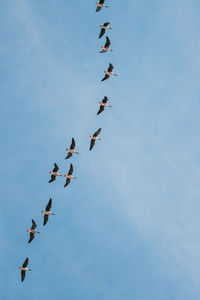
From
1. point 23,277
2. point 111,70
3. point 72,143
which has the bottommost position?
point 23,277

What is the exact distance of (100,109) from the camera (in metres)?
178

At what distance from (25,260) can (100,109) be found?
3440 centimetres

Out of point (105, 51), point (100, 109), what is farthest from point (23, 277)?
point (105, 51)

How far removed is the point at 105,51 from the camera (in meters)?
177

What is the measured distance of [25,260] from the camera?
170 m

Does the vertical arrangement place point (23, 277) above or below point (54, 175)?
below

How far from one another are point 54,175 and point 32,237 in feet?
43.7

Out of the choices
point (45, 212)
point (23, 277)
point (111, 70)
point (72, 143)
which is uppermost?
point (111, 70)

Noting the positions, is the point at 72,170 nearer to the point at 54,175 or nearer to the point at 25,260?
the point at 54,175

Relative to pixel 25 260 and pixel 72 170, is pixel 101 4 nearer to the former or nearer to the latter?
pixel 72 170

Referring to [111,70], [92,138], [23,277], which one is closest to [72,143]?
[92,138]

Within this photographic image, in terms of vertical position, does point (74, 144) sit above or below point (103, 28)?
below

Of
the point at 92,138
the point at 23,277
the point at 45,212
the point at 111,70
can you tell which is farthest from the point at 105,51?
the point at 23,277

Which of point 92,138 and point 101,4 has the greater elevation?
point 101,4
